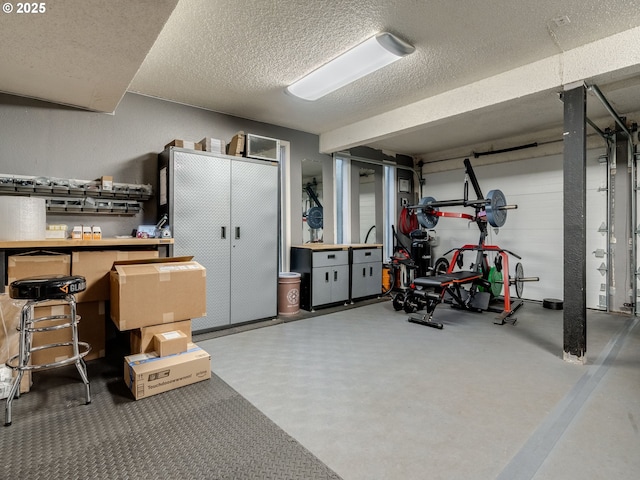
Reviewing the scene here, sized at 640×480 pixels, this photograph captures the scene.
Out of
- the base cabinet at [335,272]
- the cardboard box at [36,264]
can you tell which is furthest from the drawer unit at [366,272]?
the cardboard box at [36,264]

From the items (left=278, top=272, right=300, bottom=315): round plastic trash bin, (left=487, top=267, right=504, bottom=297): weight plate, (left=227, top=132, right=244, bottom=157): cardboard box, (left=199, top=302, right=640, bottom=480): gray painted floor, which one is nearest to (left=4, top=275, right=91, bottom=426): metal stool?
(left=199, top=302, right=640, bottom=480): gray painted floor

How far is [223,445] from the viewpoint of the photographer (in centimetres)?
174

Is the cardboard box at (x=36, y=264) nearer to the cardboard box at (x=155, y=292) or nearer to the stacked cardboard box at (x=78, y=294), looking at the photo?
the stacked cardboard box at (x=78, y=294)

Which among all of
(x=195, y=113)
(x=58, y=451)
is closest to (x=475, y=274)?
(x=195, y=113)

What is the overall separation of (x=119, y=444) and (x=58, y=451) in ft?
0.92

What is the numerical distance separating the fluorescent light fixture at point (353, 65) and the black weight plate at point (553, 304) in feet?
13.8

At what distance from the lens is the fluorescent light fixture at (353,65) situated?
107 inches

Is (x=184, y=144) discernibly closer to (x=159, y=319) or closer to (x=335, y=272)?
(x=159, y=319)

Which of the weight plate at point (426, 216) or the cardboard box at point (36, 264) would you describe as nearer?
the cardboard box at point (36, 264)

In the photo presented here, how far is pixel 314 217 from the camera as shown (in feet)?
19.0

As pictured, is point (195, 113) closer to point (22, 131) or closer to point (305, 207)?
point (22, 131)

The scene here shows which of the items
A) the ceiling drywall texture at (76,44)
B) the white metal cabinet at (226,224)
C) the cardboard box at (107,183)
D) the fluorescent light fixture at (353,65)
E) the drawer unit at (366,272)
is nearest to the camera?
the ceiling drywall texture at (76,44)

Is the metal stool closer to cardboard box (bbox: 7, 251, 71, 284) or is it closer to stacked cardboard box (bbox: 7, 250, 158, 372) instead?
stacked cardboard box (bbox: 7, 250, 158, 372)

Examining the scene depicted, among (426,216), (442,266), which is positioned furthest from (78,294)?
(442,266)
